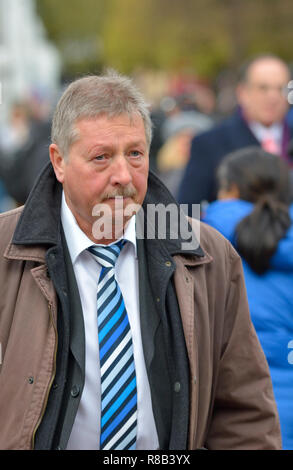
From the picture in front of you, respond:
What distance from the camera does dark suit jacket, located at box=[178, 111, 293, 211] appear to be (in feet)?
20.0

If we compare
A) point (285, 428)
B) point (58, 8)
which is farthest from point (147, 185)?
point (58, 8)

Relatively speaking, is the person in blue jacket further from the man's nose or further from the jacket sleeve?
the man's nose

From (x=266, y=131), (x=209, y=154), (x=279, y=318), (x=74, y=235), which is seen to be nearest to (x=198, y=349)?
(x=74, y=235)

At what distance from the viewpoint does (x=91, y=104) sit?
3.04 metres

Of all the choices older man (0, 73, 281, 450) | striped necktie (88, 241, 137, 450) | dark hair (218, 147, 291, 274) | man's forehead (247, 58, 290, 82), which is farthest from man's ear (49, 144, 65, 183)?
man's forehead (247, 58, 290, 82)

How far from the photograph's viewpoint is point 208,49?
4044 centimetres

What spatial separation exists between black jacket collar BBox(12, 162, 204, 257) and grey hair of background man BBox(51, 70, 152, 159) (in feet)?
0.60

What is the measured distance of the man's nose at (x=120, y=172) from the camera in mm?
3033

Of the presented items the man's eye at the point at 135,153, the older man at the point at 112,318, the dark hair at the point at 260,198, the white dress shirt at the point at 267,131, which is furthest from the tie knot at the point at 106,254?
the white dress shirt at the point at 267,131

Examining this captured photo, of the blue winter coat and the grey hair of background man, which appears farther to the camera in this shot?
the blue winter coat

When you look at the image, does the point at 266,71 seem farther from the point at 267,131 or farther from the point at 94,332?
the point at 94,332

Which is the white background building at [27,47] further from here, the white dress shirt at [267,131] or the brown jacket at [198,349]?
the brown jacket at [198,349]
